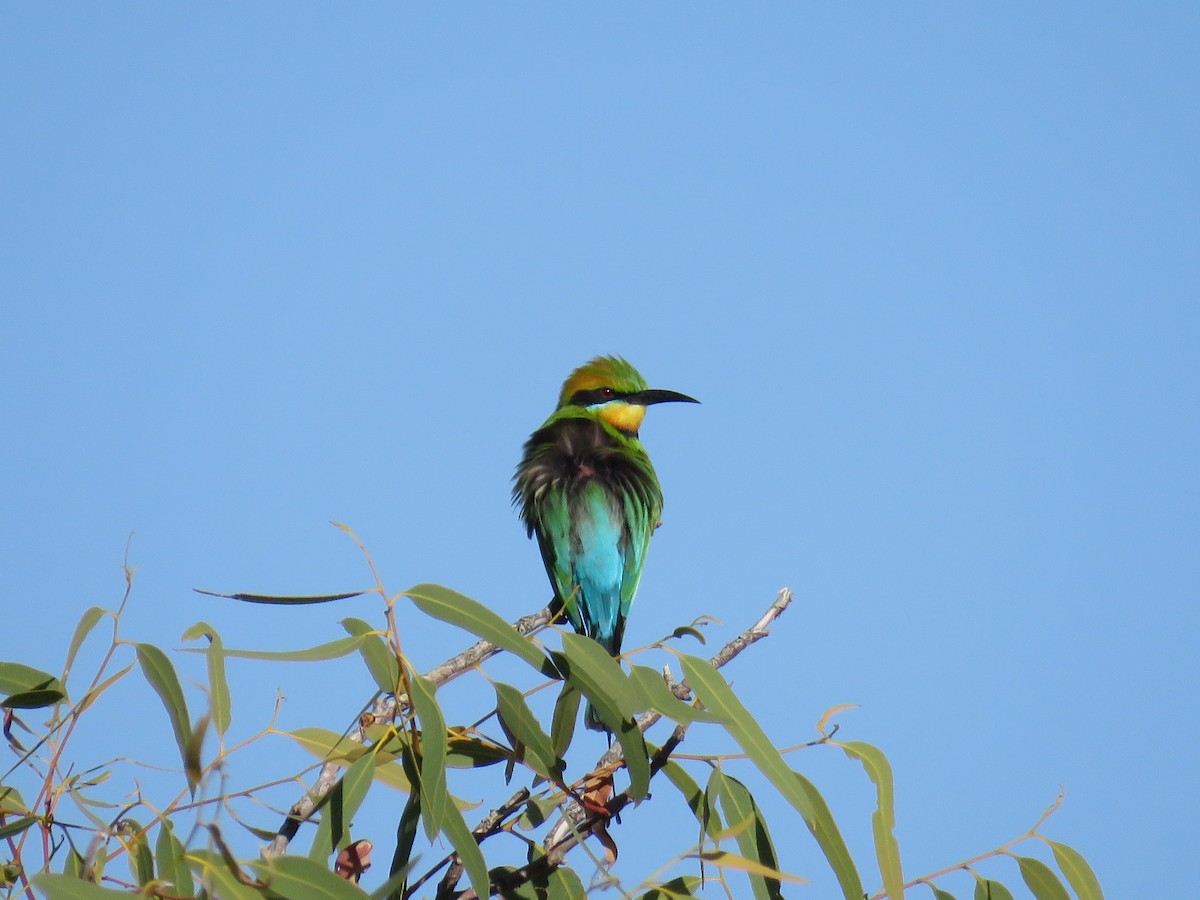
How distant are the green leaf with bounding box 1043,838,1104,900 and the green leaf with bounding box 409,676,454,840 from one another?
3.12 feet

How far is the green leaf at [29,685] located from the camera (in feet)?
5.37

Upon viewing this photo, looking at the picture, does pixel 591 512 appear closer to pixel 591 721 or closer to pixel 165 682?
pixel 591 721

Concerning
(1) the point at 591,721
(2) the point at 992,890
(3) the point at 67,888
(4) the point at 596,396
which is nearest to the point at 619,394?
(4) the point at 596,396

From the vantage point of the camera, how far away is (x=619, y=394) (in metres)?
4.64

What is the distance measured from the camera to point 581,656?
5.12 feet

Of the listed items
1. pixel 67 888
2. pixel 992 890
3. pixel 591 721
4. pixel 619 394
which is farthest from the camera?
pixel 619 394

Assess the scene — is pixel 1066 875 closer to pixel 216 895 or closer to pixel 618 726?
pixel 618 726

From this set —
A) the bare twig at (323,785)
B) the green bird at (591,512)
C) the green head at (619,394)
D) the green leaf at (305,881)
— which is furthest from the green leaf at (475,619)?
the green head at (619,394)

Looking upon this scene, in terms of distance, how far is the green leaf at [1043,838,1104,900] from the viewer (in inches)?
72.4

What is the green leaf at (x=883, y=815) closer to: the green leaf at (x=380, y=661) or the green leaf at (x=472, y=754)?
the green leaf at (x=472, y=754)

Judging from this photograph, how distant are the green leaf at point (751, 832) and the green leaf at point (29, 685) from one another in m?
0.88

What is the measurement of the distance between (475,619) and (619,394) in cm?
309

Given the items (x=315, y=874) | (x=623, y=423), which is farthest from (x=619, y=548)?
(x=315, y=874)

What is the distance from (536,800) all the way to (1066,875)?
793mm
